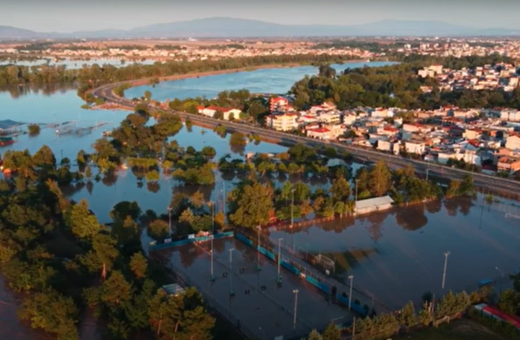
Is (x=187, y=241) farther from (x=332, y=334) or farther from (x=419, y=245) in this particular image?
(x=419, y=245)

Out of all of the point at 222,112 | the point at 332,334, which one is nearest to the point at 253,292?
the point at 332,334

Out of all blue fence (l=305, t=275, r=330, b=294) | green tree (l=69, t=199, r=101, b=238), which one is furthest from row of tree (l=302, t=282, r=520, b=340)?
green tree (l=69, t=199, r=101, b=238)

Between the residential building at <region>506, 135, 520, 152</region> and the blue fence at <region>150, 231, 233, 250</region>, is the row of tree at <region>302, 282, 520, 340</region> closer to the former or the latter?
the blue fence at <region>150, 231, 233, 250</region>

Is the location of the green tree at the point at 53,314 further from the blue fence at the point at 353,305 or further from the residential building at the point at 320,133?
the residential building at the point at 320,133

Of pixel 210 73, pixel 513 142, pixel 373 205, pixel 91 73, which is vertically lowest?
pixel 373 205

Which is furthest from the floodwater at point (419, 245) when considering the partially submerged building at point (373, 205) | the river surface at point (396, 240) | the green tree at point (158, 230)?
the green tree at point (158, 230)

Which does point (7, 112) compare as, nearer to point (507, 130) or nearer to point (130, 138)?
point (130, 138)

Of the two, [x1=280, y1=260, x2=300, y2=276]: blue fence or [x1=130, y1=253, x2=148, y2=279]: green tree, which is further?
[x1=280, y1=260, x2=300, y2=276]: blue fence

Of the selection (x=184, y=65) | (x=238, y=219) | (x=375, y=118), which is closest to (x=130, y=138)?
(x=238, y=219)

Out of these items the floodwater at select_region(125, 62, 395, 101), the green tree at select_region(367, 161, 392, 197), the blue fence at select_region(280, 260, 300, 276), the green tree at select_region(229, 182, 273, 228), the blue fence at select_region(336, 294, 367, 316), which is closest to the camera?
the blue fence at select_region(336, 294, 367, 316)
